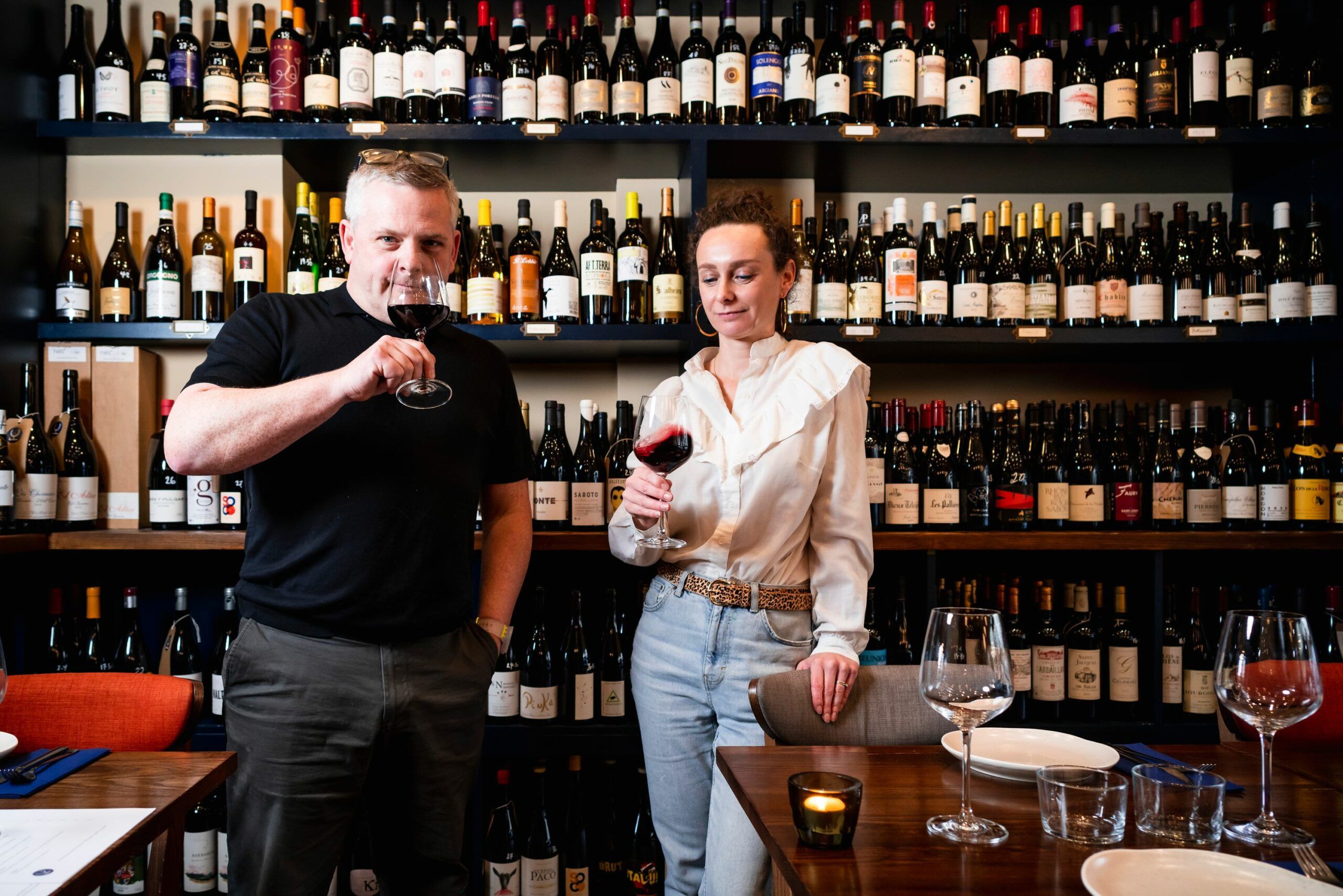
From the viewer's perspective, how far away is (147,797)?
0.90m

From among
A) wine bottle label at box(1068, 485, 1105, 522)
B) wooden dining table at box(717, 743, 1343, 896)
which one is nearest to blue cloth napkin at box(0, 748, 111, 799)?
wooden dining table at box(717, 743, 1343, 896)

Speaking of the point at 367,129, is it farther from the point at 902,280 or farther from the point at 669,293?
the point at 902,280

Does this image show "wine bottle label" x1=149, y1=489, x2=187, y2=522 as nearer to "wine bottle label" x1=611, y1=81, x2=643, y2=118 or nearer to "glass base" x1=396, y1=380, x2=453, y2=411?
"glass base" x1=396, y1=380, x2=453, y2=411

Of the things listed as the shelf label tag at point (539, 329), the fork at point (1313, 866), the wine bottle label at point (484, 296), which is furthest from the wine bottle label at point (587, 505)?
the fork at point (1313, 866)

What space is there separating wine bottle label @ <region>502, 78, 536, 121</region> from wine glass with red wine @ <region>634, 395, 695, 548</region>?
1127mm

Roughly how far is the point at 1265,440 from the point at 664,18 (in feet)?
6.24

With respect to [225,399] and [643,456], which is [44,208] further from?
[643,456]

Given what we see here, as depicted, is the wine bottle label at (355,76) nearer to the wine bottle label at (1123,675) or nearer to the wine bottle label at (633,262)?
the wine bottle label at (633,262)

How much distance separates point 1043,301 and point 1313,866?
1.67m

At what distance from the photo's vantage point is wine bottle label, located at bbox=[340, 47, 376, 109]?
214 cm

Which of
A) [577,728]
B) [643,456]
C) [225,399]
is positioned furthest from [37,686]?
[577,728]

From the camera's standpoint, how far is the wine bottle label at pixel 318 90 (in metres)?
2.14

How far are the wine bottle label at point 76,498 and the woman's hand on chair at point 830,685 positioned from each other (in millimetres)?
1751

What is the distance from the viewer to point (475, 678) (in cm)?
136
